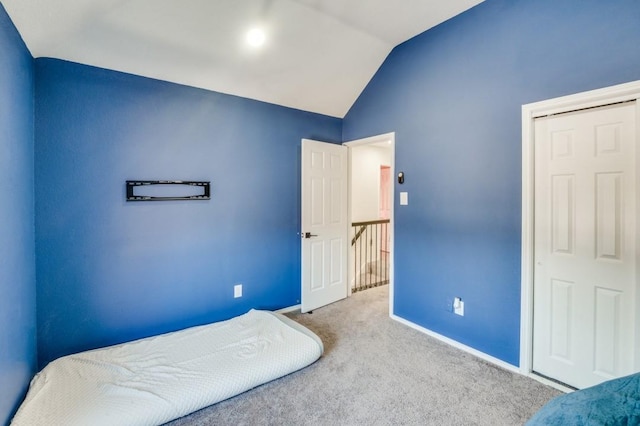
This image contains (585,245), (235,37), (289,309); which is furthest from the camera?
(289,309)

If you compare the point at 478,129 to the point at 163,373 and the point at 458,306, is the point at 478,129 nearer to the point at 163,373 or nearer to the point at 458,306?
the point at 458,306

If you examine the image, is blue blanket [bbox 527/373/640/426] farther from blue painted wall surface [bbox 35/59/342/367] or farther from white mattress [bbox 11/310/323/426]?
blue painted wall surface [bbox 35/59/342/367]

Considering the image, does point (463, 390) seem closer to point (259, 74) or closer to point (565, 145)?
point (565, 145)

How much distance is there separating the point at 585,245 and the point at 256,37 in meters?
3.04

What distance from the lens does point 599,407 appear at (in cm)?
84

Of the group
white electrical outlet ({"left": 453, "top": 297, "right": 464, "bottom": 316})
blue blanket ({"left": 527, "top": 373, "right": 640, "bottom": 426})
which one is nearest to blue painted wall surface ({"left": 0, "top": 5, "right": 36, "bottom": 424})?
blue blanket ({"left": 527, "top": 373, "right": 640, "bottom": 426})

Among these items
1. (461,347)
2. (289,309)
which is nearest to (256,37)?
(289,309)

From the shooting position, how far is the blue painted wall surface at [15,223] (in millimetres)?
1523

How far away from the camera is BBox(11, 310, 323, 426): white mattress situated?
1655 millimetres

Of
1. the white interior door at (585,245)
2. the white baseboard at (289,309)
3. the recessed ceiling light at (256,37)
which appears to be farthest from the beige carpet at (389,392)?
the recessed ceiling light at (256,37)

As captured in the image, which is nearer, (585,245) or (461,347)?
(585,245)

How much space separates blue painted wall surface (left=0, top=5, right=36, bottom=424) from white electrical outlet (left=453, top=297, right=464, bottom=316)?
3159 mm

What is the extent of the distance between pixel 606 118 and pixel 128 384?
363cm

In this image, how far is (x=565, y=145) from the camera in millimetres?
2025
